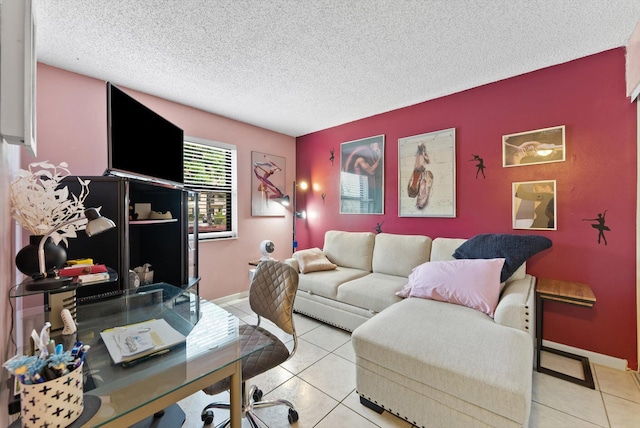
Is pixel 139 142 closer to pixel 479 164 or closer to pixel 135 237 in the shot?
pixel 135 237

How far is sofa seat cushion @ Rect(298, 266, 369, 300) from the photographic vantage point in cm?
269

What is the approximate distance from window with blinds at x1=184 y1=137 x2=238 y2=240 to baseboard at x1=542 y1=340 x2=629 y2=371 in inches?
147

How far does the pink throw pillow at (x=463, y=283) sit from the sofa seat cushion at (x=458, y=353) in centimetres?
12

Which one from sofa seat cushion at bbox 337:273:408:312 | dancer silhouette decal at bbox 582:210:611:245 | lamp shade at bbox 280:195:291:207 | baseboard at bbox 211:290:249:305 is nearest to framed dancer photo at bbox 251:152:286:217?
lamp shade at bbox 280:195:291:207

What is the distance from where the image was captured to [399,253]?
113 inches

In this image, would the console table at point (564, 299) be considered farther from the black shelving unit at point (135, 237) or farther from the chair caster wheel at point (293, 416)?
the black shelving unit at point (135, 237)

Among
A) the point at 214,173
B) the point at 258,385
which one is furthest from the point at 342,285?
the point at 214,173

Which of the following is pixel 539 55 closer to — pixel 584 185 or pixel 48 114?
pixel 584 185

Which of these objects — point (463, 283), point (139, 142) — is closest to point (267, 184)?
point (139, 142)

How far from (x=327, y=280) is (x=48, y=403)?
7.54ft

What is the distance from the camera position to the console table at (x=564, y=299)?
182 centimetres

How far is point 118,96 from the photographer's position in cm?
161

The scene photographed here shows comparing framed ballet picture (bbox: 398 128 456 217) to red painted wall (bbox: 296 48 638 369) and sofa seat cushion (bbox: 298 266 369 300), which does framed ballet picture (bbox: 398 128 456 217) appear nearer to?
red painted wall (bbox: 296 48 638 369)

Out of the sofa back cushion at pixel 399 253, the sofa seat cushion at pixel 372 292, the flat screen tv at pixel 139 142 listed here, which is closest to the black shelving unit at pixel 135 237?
the flat screen tv at pixel 139 142
